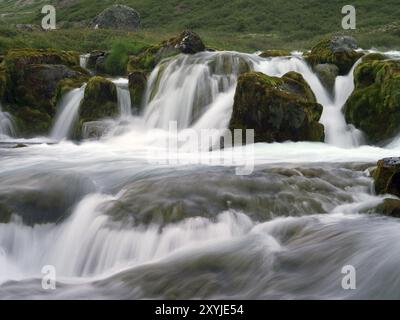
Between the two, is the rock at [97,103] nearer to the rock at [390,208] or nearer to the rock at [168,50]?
the rock at [168,50]

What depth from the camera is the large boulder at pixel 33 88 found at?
856 inches

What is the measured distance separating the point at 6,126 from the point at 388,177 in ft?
48.5

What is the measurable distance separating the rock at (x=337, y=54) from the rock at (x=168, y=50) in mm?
4504

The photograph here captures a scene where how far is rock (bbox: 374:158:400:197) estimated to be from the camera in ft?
35.8

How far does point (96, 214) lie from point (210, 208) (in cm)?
210

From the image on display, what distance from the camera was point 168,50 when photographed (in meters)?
23.6

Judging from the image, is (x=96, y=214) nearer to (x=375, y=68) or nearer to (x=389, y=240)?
(x=389, y=240)

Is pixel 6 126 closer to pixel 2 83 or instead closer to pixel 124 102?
pixel 2 83

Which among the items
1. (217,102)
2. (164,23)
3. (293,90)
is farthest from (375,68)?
(164,23)

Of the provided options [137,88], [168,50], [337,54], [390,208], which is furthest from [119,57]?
[390,208]

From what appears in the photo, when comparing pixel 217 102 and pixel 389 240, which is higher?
pixel 217 102

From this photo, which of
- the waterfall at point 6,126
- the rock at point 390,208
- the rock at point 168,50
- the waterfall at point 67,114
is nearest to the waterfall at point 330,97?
the rock at point 168,50

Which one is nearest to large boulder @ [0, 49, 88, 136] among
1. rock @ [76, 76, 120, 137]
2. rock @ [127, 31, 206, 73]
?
rock @ [76, 76, 120, 137]

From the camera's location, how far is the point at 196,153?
16.6 m
